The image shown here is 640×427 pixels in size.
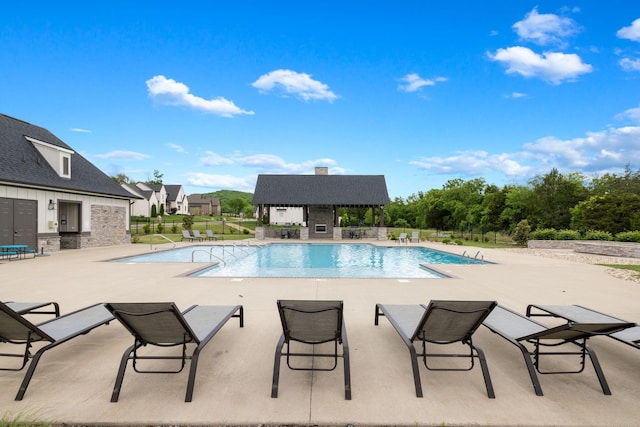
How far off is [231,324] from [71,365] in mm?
2071

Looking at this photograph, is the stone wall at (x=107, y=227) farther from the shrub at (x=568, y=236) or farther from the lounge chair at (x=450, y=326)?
the shrub at (x=568, y=236)

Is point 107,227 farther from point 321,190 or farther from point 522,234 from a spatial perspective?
point 522,234

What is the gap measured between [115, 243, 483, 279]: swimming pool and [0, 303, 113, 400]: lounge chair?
255 inches

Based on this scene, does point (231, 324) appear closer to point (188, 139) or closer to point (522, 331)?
point (522, 331)

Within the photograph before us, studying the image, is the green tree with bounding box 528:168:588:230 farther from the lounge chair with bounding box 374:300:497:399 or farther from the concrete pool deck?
the lounge chair with bounding box 374:300:497:399

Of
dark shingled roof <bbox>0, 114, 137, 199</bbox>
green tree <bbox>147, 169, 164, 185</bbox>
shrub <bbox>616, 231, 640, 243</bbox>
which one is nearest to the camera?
dark shingled roof <bbox>0, 114, 137, 199</bbox>

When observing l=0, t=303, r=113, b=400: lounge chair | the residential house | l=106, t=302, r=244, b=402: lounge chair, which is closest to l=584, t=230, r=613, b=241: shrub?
l=106, t=302, r=244, b=402: lounge chair

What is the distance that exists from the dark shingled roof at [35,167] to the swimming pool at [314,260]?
5899mm

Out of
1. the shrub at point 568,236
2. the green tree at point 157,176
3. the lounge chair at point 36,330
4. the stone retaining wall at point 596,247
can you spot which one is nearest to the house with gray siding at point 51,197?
the lounge chair at point 36,330

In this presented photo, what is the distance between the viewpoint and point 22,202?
49.2 ft

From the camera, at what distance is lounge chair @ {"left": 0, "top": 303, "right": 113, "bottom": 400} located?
3.13m

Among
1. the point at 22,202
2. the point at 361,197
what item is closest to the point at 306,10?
the point at 361,197

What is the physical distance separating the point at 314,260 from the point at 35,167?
15.0m

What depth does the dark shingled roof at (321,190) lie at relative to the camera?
2797 cm
